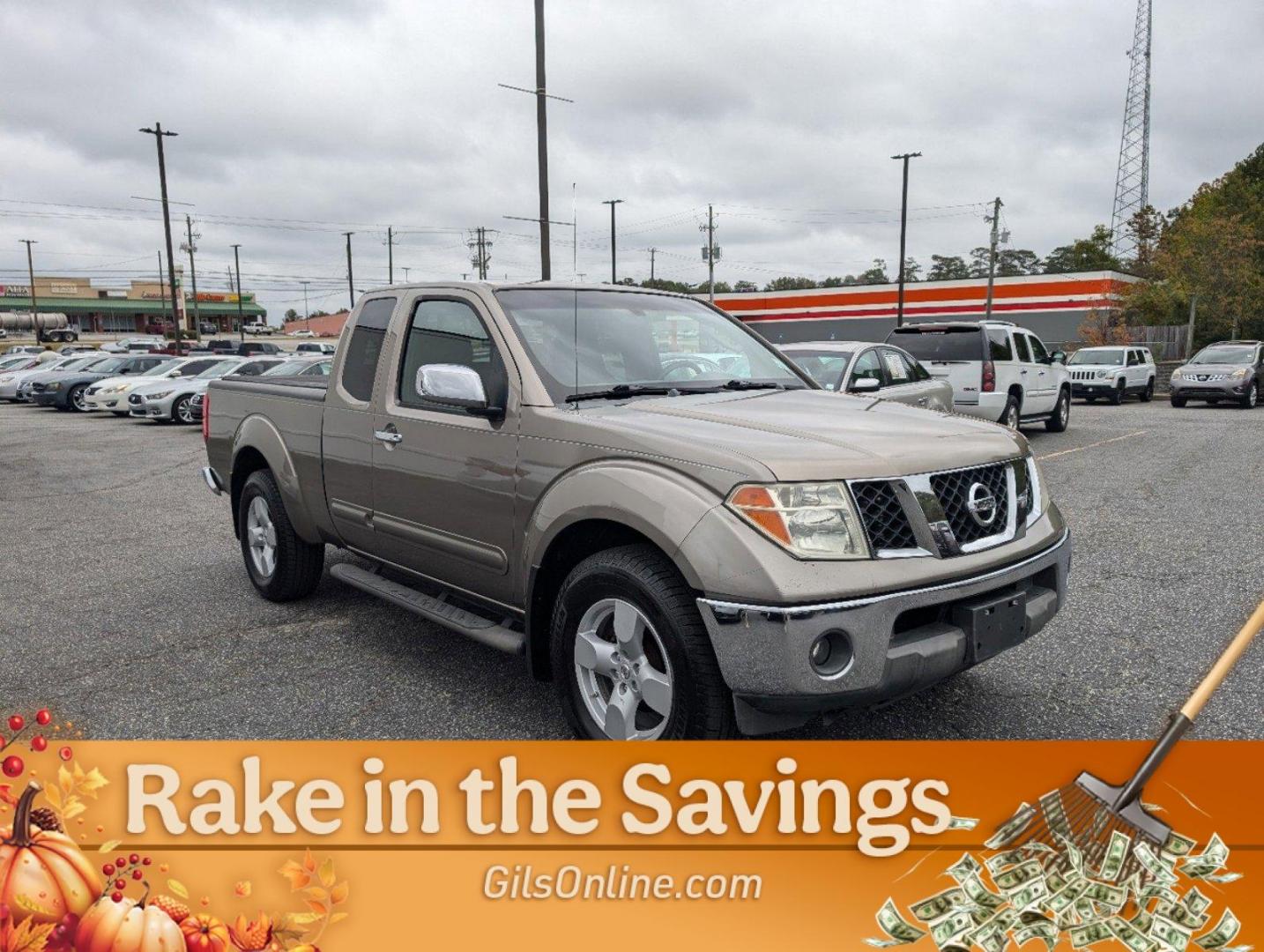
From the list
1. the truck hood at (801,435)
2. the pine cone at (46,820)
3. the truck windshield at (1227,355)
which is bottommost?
the pine cone at (46,820)

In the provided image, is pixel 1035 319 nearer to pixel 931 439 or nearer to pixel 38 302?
pixel 931 439

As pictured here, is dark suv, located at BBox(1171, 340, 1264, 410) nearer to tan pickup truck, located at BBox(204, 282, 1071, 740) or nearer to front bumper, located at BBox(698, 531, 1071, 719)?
tan pickup truck, located at BBox(204, 282, 1071, 740)

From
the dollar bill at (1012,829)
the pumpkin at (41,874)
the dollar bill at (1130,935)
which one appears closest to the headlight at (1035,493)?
the dollar bill at (1012,829)

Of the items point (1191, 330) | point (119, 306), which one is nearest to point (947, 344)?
point (1191, 330)

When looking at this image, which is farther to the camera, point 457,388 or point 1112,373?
point 1112,373

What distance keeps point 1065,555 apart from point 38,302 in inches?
4969

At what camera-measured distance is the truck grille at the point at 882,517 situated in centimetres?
288

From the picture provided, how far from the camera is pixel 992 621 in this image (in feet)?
9.98

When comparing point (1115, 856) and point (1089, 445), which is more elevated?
point (1115, 856)

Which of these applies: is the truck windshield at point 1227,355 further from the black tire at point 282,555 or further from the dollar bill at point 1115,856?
the dollar bill at point 1115,856

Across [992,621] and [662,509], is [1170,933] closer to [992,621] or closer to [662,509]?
[992,621]

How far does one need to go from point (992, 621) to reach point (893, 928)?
117 cm

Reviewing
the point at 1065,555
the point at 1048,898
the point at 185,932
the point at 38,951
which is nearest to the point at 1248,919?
the point at 1048,898

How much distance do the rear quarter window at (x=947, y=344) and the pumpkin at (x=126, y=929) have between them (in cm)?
1299
